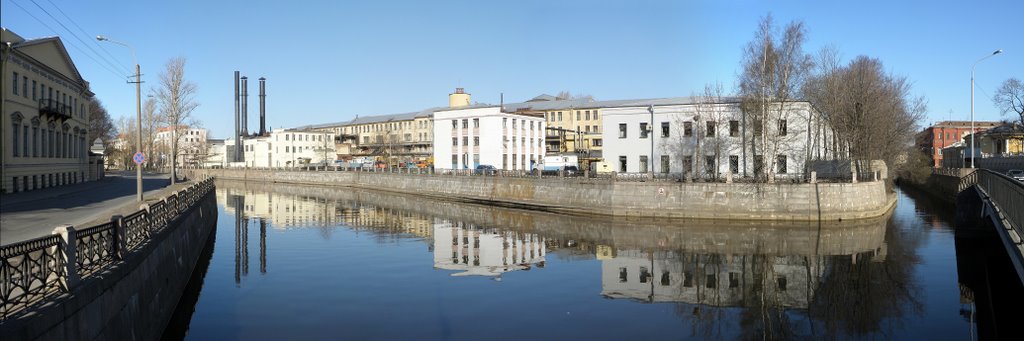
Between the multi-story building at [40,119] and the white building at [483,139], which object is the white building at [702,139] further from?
the multi-story building at [40,119]

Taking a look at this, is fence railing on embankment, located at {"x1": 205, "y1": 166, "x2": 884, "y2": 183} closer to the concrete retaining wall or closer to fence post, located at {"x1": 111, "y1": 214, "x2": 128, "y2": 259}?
the concrete retaining wall

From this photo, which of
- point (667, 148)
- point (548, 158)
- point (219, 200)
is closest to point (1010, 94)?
point (667, 148)

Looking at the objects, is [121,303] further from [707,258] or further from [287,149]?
[287,149]

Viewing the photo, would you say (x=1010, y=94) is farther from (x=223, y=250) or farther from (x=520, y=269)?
(x=223, y=250)

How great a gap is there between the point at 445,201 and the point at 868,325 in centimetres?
4917

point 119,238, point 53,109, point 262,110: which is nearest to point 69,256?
point 119,238

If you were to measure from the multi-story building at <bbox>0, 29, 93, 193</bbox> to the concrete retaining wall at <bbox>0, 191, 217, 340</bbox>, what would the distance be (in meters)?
10.7

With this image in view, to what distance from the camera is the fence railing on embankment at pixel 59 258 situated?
902cm

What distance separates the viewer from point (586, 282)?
78.4 ft

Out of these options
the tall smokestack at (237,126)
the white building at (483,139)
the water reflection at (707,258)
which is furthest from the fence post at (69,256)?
the tall smokestack at (237,126)

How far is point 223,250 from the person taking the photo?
31734 millimetres

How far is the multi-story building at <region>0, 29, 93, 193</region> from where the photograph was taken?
96.2 ft

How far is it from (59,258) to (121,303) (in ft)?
7.49

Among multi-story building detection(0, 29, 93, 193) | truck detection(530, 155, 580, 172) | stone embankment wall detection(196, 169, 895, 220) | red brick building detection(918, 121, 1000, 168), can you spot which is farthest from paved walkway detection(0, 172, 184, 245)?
red brick building detection(918, 121, 1000, 168)
